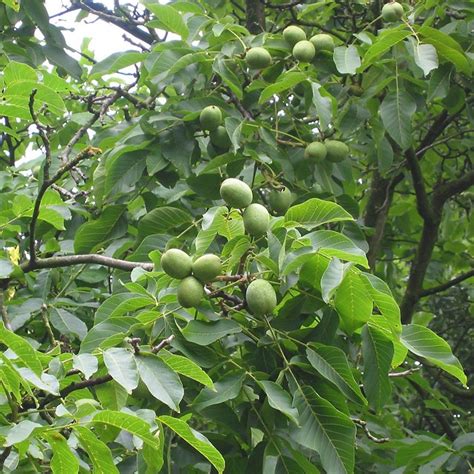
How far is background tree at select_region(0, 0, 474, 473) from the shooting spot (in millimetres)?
1596

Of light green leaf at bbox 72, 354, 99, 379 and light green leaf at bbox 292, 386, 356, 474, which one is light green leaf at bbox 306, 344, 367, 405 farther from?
light green leaf at bbox 72, 354, 99, 379

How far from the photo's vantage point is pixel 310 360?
1.67m

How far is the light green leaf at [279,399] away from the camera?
63.5 inches

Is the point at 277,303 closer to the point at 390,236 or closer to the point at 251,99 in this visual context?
the point at 251,99

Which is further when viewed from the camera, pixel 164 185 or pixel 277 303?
pixel 164 185

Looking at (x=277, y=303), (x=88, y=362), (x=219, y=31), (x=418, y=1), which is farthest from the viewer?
(x=418, y=1)

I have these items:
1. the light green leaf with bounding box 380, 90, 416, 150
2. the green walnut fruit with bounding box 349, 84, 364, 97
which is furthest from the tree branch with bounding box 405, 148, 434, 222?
the light green leaf with bounding box 380, 90, 416, 150

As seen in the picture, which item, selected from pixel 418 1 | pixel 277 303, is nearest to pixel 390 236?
pixel 418 1

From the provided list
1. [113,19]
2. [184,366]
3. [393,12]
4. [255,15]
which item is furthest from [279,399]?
[113,19]

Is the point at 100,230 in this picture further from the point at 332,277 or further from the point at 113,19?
the point at 113,19

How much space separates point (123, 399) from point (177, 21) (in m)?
1.28

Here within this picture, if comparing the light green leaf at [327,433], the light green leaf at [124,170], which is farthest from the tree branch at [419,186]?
the light green leaf at [327,433]

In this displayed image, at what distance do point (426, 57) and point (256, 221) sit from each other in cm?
89

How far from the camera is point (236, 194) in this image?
1.76 metres
